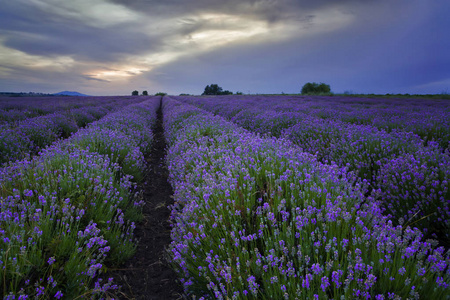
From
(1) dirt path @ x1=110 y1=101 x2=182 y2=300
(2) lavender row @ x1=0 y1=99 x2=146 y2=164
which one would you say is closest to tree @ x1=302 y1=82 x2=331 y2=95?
(2) lavender row @ x1=0 y1=99 x2=146 y2=164

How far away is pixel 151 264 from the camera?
3.10 meters

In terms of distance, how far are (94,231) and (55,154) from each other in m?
2.25

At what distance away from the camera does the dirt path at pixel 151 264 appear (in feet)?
8.62

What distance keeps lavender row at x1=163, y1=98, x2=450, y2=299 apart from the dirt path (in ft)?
1.43

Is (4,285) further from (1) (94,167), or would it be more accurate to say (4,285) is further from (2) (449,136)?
(2) (449,136)

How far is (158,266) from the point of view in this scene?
10.0 ft

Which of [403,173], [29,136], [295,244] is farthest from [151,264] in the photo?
[29,136]

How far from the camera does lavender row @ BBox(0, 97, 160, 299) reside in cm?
192

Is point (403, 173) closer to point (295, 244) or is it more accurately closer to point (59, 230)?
point (295, 244)

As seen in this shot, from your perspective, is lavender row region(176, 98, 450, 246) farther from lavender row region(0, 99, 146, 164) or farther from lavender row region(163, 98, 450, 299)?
lavender row region(0, 99, 146, 164)

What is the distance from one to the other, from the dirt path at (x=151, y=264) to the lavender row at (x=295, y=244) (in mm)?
437

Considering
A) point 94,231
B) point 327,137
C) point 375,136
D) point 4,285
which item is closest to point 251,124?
point 327,137

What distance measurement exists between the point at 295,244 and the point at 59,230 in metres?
2.21

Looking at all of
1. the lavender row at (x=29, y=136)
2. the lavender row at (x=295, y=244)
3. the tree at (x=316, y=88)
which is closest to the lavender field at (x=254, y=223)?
the lavender row at (x=295, y=244)
